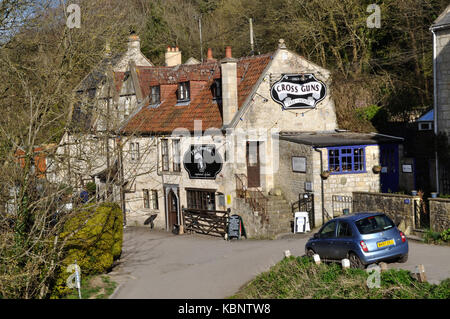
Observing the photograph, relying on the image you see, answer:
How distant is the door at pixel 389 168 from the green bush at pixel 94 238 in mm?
11962

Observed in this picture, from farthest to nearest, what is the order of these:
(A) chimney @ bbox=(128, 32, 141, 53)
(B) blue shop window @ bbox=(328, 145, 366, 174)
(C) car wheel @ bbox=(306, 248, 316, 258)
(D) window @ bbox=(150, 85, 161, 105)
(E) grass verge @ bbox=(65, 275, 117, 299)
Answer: (A) chimney @ bbox=(128, 32, 141, 53), (D) window @ bbox=(150, 85, 161, 105), (B) blue shop window @ bbox=(328, 145, 366, 174), (C) car wheel @ bbox=(306, 248, 316, 258), (E) grass verge @ bbox=(65, 275, 117, 299)

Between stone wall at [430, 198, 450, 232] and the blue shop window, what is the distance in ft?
18.2

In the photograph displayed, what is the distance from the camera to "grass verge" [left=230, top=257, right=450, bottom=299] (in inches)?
566

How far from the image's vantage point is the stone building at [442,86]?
1006 inches

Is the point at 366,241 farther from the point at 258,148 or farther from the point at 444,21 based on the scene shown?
the point at 258,148

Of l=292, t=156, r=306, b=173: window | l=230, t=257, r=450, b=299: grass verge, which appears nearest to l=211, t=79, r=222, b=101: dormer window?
l=292, t=156, r=306, b=173: window

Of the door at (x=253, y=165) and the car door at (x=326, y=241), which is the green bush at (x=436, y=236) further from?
the door at (x=253, y=165)

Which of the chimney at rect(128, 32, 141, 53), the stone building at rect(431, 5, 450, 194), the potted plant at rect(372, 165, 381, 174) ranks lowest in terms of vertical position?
the potted plant at rect(372, 165, 381, 174)

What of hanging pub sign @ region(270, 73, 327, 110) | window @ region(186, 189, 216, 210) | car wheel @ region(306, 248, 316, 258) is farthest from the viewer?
window @ region(186, 189, 216, 210)

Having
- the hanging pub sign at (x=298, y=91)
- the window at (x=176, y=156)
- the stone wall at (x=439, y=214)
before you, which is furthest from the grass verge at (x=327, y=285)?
the window at (x=176, y=156)

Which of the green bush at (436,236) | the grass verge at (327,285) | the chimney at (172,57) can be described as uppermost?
the chimney at (172,57)

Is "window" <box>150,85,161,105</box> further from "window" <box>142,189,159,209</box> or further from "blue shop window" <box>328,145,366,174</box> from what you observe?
"blue shop window" <box>328,145,366,174</box>

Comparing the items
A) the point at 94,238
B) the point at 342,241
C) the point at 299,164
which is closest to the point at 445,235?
the point at 342,241

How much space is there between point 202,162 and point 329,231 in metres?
13.3
